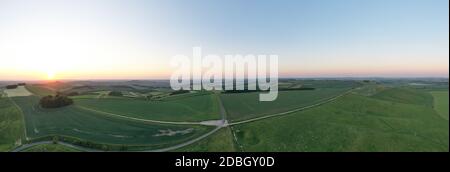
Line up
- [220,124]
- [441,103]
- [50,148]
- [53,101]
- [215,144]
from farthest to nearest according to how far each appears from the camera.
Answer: [441,103] → [53,101] → [220,124] → [215,144] → [50,148]

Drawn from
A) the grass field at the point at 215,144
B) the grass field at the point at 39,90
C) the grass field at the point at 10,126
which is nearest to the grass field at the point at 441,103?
the grass field at the point at 215,144

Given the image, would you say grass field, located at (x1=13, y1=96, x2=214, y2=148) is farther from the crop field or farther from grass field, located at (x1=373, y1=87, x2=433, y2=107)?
grass field, located at (x1=373, y1=87, x2=433, y2=107)

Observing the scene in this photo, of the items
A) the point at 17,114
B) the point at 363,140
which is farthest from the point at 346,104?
the point at 17,114

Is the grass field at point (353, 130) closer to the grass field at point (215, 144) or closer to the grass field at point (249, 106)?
the grass field at point (215, 144)

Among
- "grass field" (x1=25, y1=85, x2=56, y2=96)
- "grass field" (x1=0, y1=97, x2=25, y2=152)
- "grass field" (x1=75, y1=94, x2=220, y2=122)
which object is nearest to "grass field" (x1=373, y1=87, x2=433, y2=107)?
"grass field" (x1=75, y1=94, x2=220, y2=122)

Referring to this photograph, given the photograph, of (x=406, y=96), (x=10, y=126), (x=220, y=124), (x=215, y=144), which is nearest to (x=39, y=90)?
(x=10, y=126)

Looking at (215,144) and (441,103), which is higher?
(441,103)

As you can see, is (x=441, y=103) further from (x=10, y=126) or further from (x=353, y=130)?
(x=10, y=126)
